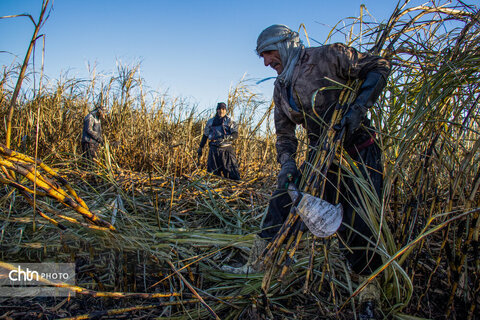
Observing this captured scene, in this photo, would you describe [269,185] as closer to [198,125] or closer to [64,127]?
[64,127]

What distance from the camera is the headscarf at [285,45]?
1606 mm

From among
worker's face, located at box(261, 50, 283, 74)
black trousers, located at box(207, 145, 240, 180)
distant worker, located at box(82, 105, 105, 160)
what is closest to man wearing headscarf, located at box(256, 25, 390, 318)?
worker's face, located at box(261, 50, 283, 74)

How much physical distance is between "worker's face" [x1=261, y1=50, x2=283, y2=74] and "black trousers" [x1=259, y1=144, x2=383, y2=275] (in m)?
0.70

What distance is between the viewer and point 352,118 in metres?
1.26

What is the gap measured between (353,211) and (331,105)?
0.54 meters

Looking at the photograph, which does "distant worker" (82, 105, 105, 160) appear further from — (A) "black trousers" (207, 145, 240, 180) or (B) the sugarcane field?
(B) the sugarcane field

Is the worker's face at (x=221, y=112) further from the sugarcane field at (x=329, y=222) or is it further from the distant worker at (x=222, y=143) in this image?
the sugarcane field at (x=329, y=222)

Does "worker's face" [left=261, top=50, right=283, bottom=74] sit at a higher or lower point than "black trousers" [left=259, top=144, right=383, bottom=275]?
higher

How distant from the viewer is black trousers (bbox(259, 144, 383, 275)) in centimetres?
132

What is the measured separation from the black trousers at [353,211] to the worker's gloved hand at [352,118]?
0.46ft

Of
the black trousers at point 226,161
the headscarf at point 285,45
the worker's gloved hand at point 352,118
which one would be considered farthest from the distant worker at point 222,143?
the worker's gloved hand at point 352,118

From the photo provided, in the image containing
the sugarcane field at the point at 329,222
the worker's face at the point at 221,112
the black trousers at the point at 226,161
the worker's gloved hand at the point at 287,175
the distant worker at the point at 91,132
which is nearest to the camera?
the sugarcane field at the point at 329,222

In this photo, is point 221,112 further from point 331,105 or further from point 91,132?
point 331,105

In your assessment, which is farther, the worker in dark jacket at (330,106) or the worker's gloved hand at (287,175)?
the worker's gloved hand at (287,175)
